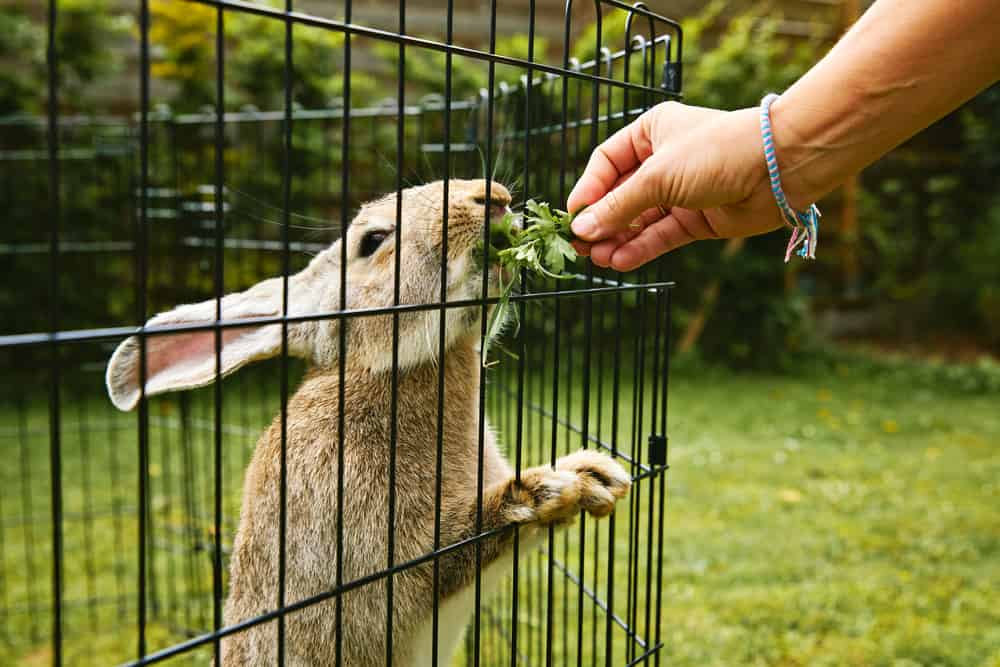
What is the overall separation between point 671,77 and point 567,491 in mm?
997

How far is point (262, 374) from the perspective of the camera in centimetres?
452

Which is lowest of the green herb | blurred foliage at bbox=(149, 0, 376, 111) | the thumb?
the green herb

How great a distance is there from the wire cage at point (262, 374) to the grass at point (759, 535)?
0.03 m

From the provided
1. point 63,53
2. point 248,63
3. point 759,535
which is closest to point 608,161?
point 759,535

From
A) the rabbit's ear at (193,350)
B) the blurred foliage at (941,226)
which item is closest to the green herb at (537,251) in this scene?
the rabbit's ear at (193,350)

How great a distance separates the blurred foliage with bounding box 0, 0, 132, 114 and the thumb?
5552 millimetres

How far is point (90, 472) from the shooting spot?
4824 millimetres

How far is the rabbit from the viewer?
5.73 feet

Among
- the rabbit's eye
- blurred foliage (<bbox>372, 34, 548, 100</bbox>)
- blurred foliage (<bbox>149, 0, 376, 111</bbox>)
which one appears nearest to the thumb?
the rabbit's eye

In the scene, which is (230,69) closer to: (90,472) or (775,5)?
(90,472)

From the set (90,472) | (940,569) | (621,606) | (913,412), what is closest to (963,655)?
(940,569)

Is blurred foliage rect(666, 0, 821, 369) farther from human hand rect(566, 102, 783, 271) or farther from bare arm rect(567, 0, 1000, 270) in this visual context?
bare arm rect(567, 0, 1000, 270)

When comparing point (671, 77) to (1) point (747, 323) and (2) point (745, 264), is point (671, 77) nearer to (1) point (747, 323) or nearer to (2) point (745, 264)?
(2) point (745, 264)

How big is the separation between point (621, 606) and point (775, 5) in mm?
6597
